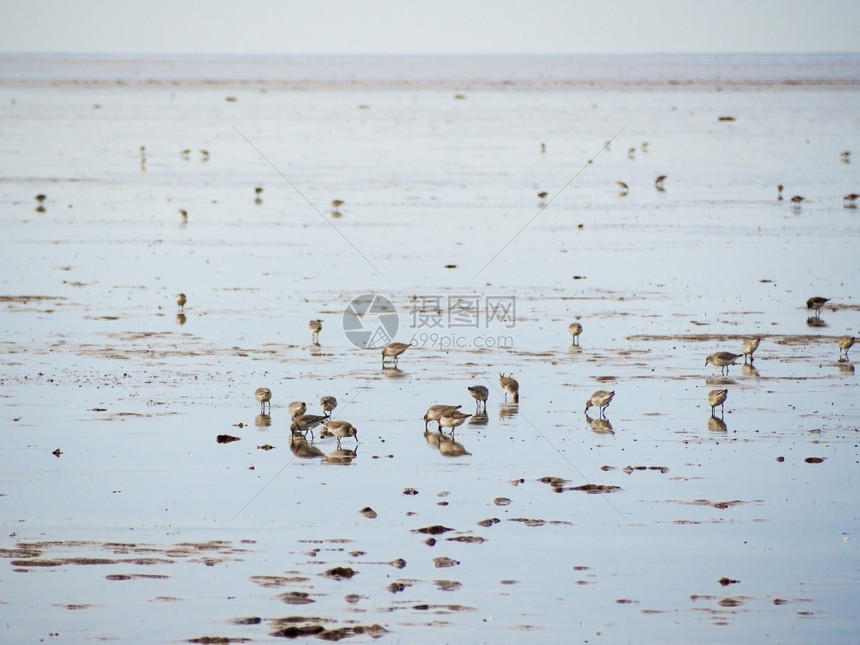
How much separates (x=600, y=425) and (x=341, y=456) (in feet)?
13.4

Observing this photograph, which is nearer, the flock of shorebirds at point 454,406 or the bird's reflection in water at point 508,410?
the flock of shorebirds at point 454,406

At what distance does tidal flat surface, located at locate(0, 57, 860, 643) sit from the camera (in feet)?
39.7

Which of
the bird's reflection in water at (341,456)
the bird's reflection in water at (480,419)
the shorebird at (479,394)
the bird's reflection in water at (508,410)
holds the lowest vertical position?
the bird's reflection in water at (341,456)

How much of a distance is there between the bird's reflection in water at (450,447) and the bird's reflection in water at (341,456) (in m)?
1.25

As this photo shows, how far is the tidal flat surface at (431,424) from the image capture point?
476 inches

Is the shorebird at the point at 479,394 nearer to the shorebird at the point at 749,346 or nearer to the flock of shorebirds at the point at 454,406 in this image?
the flock of shorebirds at the point at 454,406

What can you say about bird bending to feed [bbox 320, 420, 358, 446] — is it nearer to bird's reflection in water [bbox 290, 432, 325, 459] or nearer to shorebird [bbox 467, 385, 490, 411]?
bird's reflection in water [bbox 290, 432, 325, 459]

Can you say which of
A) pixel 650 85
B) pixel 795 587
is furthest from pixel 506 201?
pixel 650 85

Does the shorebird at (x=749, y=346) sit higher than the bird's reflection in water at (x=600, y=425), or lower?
higher

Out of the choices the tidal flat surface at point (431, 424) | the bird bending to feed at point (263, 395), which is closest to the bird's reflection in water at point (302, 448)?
the tidal flat surface at point (431, 424)

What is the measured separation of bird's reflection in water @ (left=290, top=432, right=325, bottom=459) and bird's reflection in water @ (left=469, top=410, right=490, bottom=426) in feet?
8.65

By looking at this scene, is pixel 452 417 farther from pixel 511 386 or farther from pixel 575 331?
pixel 575 331

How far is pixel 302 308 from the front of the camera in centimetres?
2727

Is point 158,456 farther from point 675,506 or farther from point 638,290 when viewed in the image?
point 638,290
